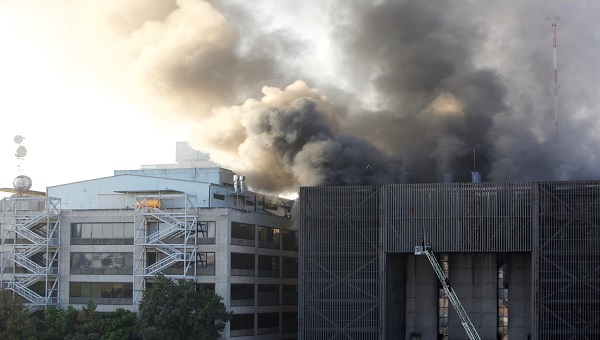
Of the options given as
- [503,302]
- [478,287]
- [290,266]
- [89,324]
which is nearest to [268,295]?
[290,266]

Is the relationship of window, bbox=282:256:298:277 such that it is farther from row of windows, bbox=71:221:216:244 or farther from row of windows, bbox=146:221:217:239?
row of windows, bbox=71:221:216:244

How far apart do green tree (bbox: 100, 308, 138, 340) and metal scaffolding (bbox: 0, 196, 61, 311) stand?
736 cm

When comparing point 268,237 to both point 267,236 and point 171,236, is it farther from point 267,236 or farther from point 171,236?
point 171,236

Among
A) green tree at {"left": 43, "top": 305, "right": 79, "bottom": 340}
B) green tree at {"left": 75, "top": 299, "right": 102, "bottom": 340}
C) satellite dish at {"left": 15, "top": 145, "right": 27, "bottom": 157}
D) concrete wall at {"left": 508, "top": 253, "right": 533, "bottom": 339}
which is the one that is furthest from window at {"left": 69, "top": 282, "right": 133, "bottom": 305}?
concrete wall at {"left": 508, "top": 253, "right": 533, "bottom": 339}

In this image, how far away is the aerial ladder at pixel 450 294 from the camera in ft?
245

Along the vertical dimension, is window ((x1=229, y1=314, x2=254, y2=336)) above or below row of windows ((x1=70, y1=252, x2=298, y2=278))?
below

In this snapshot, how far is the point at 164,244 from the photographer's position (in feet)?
259

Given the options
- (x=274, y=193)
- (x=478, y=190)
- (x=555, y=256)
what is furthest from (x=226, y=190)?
(x=555, y=256)

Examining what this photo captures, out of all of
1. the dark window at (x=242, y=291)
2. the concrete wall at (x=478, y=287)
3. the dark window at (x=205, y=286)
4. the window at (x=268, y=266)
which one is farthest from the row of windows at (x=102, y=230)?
the concrete wall at (x=478, y=287)

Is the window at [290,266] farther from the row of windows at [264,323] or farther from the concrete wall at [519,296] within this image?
the concrete wall at [519,296]

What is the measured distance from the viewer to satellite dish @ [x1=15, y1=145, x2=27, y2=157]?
87.7 meters

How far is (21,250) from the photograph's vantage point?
3285 inches

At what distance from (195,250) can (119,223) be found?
23.1 feet

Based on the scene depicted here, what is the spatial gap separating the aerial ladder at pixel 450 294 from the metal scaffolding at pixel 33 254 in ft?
94.2
